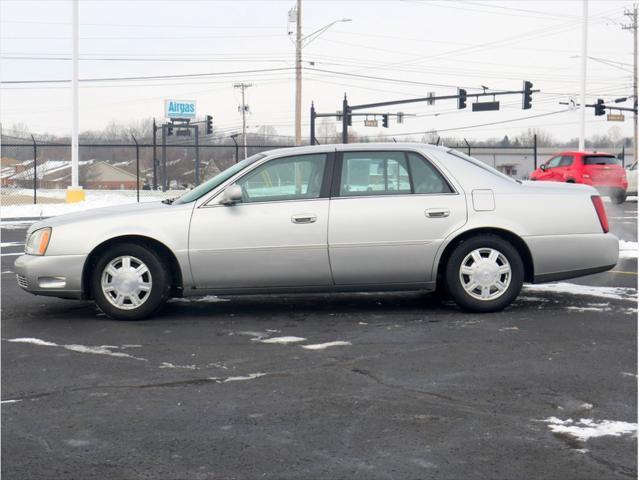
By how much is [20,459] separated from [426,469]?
1.89m

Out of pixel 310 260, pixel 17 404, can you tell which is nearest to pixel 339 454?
pixel 17 404

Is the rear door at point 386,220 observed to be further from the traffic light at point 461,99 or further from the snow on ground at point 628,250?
the traffic light at point 461,99

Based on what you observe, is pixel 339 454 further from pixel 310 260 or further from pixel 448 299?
pixel 448 299

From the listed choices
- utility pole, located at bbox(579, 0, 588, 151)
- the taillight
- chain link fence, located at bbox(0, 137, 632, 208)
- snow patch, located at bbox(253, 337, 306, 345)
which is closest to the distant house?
chain link fence, located at bbox(0, 137, 632, 208)

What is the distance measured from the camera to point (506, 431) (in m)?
4.49

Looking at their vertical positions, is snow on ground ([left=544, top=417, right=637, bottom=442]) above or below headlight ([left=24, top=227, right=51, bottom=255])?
below

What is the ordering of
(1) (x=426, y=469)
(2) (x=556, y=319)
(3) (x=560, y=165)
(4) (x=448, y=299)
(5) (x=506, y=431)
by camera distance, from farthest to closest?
(3) (x=560, y=165) → (4) (x=448, y=299) → (2) (x=556, y=319) → (5) (x=506, y=431) → (1) (x=426, y=469)

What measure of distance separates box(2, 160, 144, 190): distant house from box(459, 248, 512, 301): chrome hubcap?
60186mm

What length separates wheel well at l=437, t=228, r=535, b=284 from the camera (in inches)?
314

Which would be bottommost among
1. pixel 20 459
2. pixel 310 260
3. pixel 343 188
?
pixel 20 459

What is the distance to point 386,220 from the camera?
785cm

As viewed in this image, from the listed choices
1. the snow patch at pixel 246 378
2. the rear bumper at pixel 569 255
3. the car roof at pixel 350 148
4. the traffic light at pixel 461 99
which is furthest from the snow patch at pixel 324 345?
the traffic light at pixel 461 99

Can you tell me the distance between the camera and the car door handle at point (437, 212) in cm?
791

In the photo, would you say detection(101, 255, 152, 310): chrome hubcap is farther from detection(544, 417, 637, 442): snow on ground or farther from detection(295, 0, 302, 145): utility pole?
detection(295, 0, 302, 145): utility pole
